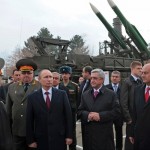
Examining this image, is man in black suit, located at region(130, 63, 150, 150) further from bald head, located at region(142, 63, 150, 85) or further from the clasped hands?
the clasped hands

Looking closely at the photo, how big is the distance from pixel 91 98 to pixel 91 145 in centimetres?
73

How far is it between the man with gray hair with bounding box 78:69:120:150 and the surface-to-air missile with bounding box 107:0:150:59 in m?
15.6

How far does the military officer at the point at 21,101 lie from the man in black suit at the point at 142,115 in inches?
63.8

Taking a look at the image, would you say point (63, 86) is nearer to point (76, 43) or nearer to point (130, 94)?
point (130, 94)

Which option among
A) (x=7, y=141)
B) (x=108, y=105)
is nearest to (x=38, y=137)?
(x=108, y=105)

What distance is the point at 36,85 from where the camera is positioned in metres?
5.09

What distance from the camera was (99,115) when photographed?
4.75 meters

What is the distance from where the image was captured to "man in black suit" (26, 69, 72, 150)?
4.52 m

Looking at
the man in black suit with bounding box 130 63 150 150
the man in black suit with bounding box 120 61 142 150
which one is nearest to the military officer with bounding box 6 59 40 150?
the man in black suit with bounding box 130 63 150 150

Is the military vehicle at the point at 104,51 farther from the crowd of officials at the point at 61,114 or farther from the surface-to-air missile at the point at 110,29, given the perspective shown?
the crowd of officials at the point at 61,114

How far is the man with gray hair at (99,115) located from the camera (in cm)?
480

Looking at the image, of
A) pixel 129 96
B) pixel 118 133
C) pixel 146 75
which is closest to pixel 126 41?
pixel 118 133

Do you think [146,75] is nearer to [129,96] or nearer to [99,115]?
[99,115]

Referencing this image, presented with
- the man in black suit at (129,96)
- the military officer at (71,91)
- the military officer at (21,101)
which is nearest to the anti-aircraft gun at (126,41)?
the military officer at (71,91)
